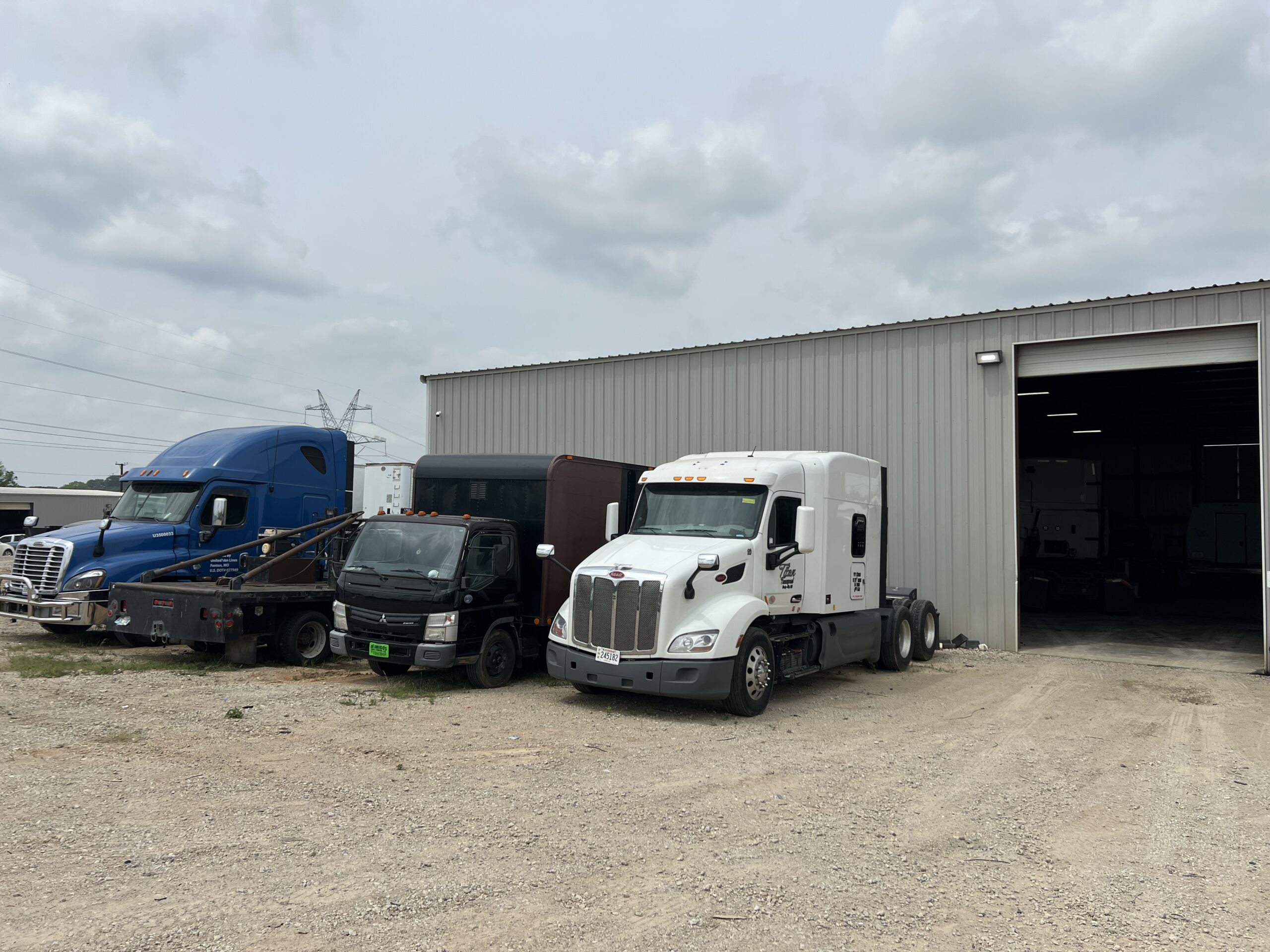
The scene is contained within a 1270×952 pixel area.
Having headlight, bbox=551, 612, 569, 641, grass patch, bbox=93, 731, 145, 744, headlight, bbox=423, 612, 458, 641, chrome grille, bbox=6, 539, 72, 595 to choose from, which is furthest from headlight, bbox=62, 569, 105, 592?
headlight, bbox=551, 612, 569, 641

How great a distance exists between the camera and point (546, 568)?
36.9 feet

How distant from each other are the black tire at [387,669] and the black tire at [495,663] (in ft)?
3.49

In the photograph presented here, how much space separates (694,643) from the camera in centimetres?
908

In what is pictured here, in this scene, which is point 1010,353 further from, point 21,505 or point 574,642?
point 21,505

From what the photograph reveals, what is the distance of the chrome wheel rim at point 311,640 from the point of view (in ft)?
40.4

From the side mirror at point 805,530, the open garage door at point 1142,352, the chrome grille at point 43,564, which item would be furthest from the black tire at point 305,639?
the open garage door at point 1142,352

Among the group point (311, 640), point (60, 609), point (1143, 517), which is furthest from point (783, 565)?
point (1143, 517)

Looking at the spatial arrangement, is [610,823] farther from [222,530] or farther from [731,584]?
[222,530]

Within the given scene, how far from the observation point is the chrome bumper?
42.5ft

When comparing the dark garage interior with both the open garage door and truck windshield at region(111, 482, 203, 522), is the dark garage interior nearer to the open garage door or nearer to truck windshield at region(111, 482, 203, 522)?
the open garage door

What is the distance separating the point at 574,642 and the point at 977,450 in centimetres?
833

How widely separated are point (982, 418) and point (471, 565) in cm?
881

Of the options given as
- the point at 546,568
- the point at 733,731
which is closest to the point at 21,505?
the point at 546,568

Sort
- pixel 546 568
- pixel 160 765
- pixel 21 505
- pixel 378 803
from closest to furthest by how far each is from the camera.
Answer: pixel 378 803 → pixel 160 765 → pixel 546 568 → pixel 21 505
